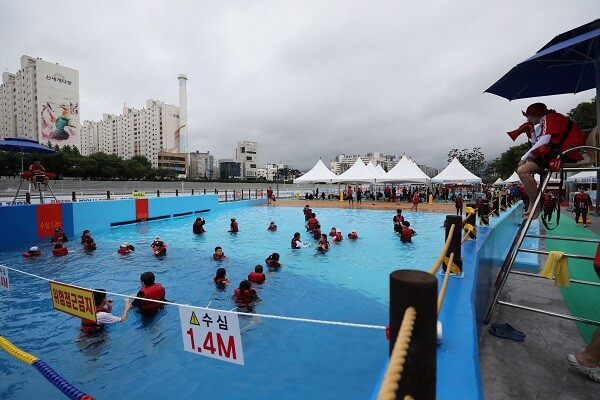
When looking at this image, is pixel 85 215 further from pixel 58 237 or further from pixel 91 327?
pixel 91 327

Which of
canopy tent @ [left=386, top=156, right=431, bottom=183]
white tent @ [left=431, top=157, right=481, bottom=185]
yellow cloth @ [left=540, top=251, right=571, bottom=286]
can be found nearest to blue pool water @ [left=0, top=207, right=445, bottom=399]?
yellow cloth @ [left=540, top=251, right=571, bottom=286]

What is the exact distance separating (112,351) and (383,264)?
8.01 m

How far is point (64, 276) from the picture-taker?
903cm

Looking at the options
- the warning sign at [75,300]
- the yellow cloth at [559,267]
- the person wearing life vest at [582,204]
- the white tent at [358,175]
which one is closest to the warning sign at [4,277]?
the warning sign at [75,300]

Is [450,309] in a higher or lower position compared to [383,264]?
higher

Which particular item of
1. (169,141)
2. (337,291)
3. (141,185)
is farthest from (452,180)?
(169,141)

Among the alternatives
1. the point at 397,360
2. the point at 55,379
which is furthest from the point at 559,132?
the point at 55,379

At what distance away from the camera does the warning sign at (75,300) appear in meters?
3.93

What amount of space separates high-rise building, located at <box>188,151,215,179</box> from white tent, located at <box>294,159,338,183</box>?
111677 mm

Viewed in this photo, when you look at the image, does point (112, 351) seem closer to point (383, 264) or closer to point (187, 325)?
point (187, 325)

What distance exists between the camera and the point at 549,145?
345 centimetres

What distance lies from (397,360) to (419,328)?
0.20 meters

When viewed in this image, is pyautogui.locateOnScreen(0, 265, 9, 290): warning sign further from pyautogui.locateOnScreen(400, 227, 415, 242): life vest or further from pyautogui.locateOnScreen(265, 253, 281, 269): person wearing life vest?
pyautogui.locateOnScreen(400, 227, 415, 242): life vest

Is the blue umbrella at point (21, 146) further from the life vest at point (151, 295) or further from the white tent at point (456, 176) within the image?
the white tent at point (456, 176)
